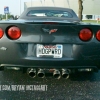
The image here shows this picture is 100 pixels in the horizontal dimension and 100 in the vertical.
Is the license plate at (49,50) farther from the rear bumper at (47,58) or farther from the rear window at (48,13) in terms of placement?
the rear window at (48,13)

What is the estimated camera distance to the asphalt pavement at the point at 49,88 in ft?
10.7

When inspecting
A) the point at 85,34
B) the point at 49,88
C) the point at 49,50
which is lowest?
the point at 49,88

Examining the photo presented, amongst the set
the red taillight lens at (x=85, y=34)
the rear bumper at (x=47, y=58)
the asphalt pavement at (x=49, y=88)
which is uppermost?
the red taillight lens at (x=85, y=34)

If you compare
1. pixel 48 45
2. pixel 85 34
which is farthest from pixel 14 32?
pixel 85 34

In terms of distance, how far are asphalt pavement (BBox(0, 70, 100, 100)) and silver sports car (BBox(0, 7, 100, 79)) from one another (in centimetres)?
38

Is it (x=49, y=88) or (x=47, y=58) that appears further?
(x=49, y=88)

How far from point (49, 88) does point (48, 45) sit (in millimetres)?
788

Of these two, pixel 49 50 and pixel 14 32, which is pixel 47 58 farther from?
pixel 14 32

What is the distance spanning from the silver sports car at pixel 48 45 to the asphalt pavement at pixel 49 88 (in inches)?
15.1

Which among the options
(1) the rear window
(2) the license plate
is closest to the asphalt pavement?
(2) the license plate

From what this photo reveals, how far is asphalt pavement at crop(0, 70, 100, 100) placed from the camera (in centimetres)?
327

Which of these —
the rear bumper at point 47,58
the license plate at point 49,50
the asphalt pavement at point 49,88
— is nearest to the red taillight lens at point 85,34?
the rear bumper at point 47,58

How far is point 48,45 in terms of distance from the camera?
3234 millimetres

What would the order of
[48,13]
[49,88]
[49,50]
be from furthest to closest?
[48,13], [49,88], [49,50]
